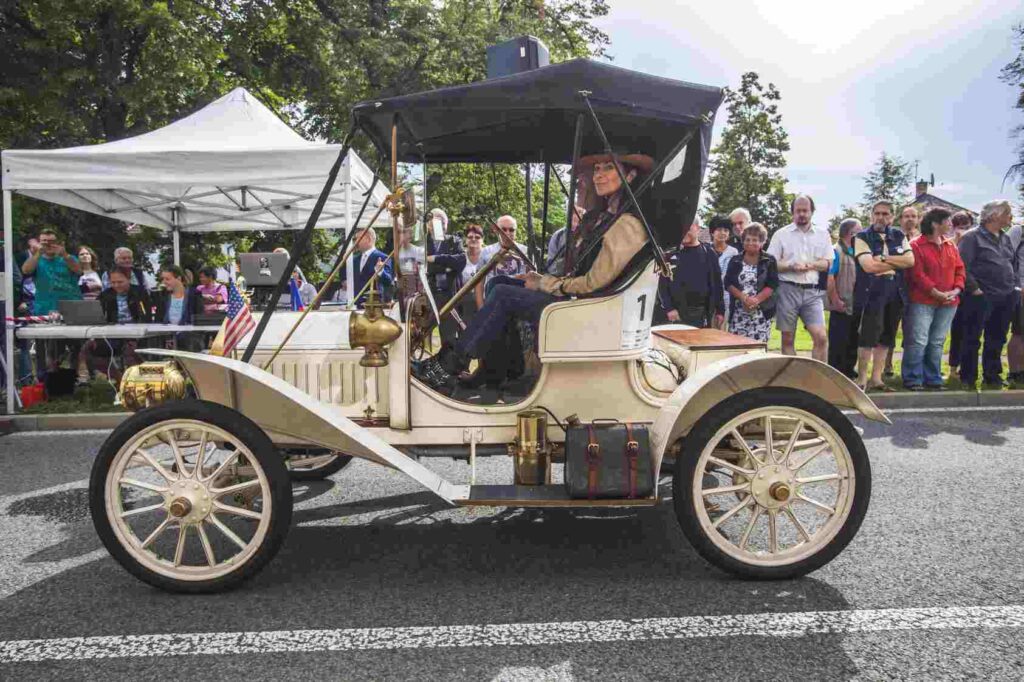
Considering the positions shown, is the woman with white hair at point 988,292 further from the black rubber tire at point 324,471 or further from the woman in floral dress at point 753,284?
the black rubber tire at point 324,471

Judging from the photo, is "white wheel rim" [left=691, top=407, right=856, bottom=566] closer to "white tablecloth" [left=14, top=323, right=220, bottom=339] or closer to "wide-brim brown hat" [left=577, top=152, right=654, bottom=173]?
"wide-brim brown hat" [left=577, top=152, right=654, bottom=173]

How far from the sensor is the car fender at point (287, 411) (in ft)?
9.99

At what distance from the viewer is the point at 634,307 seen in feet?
11.2

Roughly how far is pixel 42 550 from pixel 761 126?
118 feet

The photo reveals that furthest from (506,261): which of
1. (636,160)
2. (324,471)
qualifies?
(636,160)

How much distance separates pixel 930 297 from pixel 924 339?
0.45 m

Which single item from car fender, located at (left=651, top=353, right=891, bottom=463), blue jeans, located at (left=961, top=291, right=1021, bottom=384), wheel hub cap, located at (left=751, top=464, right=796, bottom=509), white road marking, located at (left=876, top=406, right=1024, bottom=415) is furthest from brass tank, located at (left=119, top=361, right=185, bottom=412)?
blue jeans, located at (left=961, top=291, right=1021, bottom=384)

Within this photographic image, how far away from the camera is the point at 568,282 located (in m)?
3.46

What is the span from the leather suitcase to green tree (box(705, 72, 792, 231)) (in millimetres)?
32731

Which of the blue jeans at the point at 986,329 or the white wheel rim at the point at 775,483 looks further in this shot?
the blue jeans at the point at 986,329

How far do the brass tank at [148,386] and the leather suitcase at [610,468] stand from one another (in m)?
1.74

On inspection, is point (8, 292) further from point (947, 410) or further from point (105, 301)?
point (947, 410)

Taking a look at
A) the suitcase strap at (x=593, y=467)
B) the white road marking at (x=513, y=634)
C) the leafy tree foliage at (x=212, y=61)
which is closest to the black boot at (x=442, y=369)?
the suitcase strap at (x=593, y=467)

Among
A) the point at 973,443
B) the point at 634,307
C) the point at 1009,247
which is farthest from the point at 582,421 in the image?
the point at 1009,247
